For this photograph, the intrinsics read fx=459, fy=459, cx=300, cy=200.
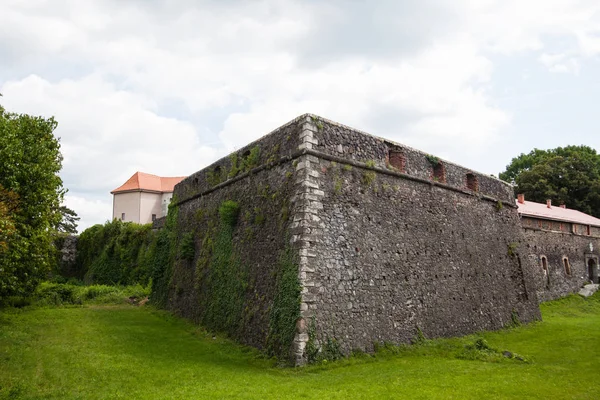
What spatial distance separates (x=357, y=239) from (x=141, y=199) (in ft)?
126

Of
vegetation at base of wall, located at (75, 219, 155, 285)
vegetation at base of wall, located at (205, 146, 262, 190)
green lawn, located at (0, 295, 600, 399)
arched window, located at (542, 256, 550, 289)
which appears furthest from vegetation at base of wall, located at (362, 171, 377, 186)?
arched window, located at (542, 256, 550, 289)

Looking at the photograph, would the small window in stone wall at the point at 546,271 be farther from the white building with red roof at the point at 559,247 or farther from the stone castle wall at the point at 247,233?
the stone castle wall at the point at 247,233

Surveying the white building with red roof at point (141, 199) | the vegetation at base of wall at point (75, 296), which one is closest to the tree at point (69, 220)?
the white building with red roof at point (141, 199)

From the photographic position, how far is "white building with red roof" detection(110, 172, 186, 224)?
152 feet

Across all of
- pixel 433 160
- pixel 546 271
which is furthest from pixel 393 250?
pixel 546 271

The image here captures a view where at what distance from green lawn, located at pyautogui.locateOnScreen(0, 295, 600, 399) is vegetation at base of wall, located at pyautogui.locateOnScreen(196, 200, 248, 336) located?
0.63 meters

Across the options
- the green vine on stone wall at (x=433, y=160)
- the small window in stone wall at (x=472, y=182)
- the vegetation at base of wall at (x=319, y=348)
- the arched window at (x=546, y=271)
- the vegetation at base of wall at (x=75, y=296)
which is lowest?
the vegetation at base of wall at (x=319, y=348)

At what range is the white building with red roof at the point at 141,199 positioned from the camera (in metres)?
46.2

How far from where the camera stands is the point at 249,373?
32.1 feet

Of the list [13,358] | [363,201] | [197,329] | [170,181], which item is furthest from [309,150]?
[170,181]

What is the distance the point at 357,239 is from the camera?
40.3ft

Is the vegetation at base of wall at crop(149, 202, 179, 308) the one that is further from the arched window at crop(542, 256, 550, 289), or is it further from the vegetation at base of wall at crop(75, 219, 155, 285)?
the arched window at crop(542, 256, 550, 289)

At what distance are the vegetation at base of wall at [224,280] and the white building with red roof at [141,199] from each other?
31.8 meters

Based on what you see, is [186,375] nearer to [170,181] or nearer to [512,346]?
[512,346]
